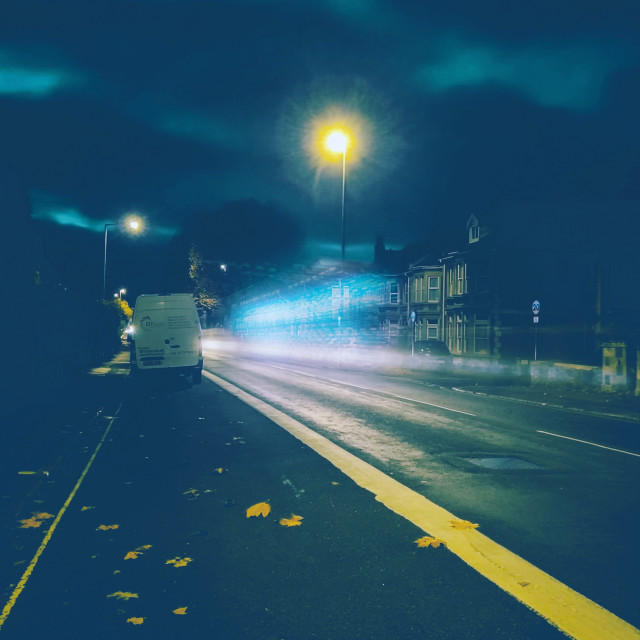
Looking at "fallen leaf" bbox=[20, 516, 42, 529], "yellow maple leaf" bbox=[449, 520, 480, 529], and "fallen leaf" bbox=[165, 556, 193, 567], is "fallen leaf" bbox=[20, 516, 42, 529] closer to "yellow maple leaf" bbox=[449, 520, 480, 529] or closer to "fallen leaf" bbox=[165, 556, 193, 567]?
"fallen leaf" bbox=[165, 556, 193, 567]

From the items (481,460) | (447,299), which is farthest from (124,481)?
(447,299)

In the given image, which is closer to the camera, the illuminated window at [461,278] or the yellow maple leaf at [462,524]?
the yellow maple leaf at [462,524]

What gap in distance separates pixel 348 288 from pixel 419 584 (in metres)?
61.0

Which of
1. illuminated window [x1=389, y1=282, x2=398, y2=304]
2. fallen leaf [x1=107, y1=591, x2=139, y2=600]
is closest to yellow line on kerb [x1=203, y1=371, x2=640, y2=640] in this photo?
fallen leaf [x1=107, y1=591, x2=139, y2=600]

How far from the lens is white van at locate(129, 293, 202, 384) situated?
782 inches

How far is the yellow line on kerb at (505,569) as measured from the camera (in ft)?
12.3

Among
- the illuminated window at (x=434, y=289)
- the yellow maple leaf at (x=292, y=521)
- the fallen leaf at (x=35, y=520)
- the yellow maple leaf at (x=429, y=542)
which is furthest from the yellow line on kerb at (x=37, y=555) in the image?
the illuminated window at (x=434, y=289)

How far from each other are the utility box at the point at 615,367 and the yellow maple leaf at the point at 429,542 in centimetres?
1457

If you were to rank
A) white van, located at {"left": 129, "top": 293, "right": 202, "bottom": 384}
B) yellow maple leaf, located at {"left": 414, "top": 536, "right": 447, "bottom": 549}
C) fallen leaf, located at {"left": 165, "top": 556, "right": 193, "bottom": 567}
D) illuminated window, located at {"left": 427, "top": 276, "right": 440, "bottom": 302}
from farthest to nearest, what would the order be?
illuminated window, located at {"left": 427, "top": 276, "right": 440, "bottom": 302}, white van, located at {"left": 129, "top": 293, "right": 202, "bottom": 384}, yellow maple leaf, located at {"left": 414, "top": 536, "right": 447, "bottom": 549}, fallen leaf, located at {"left": 165, "top": 556, "right": 193, "bottom": 567}

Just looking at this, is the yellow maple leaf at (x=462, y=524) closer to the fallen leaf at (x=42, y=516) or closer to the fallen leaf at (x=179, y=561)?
the fallen leaf at (x=179, y=561)

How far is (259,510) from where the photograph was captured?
6.07m

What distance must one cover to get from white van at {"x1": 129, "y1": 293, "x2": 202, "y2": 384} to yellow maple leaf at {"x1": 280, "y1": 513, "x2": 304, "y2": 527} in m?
14.8

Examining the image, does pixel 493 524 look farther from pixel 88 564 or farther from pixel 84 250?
pixel 84 250

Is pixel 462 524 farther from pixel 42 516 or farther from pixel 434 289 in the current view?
pixel 434 289
